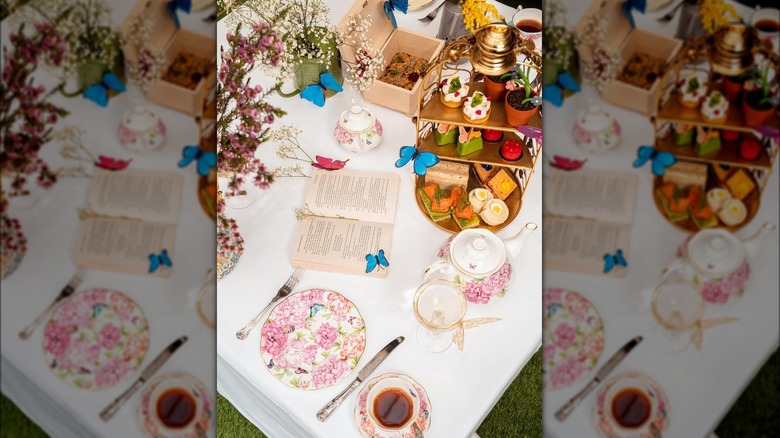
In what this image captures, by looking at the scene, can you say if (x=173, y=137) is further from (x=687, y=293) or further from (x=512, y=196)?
(x=512, y=196)

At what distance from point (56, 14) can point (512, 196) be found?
1.22m

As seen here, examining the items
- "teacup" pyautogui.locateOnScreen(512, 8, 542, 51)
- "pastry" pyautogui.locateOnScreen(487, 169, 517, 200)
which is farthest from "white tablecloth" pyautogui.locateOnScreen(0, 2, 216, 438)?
"teacup" pyautogui.locateOnScreen(512, 8, 542, 51)

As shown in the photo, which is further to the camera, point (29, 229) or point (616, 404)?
point (616, 404)

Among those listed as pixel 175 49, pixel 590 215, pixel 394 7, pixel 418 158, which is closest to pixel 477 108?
pixel 418 158

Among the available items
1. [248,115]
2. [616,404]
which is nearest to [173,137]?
[616,404]

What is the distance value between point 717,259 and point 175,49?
77 centimetres

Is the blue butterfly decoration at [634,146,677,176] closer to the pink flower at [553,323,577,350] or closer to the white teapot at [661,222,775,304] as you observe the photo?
the white teapot at [661,222,775,304]

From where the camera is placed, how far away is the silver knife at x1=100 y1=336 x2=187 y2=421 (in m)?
0.64

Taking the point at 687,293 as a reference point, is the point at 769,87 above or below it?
above

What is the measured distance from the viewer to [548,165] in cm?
76

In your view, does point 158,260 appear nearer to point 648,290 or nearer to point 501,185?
point 648,290

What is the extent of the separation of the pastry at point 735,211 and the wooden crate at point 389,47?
3.38ft

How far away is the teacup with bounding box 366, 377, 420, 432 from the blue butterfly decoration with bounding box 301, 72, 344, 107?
0.86 metres

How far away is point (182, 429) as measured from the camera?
73 cm
